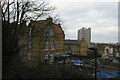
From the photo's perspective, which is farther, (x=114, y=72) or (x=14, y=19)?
(x=14, y=19)

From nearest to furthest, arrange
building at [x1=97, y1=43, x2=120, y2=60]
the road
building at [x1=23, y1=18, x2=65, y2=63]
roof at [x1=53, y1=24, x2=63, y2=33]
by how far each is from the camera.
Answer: the road, building at [x1=97, y1=43, x2=120, y2=60], building at [x1=23, y1=18, x2=65, y2=63], roof at [x1=53, y1=24, x2=63, y2=33]

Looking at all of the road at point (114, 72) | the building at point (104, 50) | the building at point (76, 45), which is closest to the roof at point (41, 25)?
the building at point (76, 45)

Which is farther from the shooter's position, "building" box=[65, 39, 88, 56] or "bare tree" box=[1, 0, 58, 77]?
"building" box=[65, 39, 88, 56]

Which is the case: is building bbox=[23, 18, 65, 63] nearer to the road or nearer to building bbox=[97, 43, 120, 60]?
building bbox=[97, 43, 120, 60]

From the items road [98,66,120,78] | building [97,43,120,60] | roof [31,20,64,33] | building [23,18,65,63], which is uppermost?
roof [31,20,64,33]

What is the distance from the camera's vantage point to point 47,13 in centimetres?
634

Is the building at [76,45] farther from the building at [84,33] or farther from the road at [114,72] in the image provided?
the road at [114,72]

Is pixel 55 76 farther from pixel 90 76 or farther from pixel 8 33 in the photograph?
pixel 8 33

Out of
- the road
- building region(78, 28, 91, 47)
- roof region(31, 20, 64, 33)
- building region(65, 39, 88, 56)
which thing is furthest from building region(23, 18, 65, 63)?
the road

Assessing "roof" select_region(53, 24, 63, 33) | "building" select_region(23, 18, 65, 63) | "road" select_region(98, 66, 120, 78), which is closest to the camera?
"road" select_region(98, 66, 120, 78)

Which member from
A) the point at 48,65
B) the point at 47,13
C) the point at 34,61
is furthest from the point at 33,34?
the point at 48,65

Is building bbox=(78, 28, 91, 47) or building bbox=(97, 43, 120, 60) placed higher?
building bbox=(78, 28, 91, 47)

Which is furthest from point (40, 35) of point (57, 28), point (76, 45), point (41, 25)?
point (76, 45)

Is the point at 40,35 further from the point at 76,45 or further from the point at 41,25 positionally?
the point at 76,45
